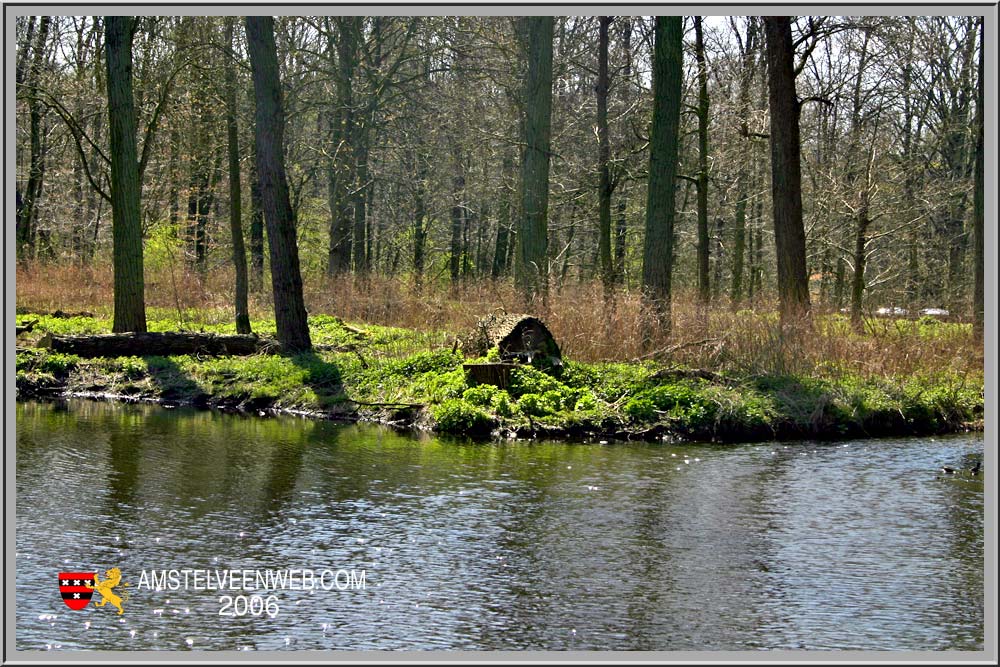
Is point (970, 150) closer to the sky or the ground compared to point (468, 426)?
closer to the sky

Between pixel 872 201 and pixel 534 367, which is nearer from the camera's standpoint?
pixel 534 367

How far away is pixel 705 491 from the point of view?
33.5 ft

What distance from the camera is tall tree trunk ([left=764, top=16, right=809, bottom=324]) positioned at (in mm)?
18094

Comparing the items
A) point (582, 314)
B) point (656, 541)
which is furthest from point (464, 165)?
point (656, 541)

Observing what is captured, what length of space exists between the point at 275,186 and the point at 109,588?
1144 cm

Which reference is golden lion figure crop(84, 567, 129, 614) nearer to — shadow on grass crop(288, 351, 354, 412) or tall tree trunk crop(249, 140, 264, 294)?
shadow on grass crop(288, 351, 354, 412)

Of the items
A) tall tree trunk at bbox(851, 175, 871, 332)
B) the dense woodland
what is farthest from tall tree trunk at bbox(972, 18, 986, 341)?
tall tree trunk at bbox(851, 175, 871, 332)

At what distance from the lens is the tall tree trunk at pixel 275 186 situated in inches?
680

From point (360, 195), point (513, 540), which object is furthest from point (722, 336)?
point (360, 195)

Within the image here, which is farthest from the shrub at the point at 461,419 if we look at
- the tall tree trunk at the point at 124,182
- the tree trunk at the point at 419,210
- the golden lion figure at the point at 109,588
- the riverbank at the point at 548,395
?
the tree trunk at the point at 419,210

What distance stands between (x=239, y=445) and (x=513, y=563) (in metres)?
5.67

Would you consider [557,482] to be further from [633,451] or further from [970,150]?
[970,150]

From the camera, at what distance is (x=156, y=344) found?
17.9 m

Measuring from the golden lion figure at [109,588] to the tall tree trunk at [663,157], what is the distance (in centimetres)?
1053
